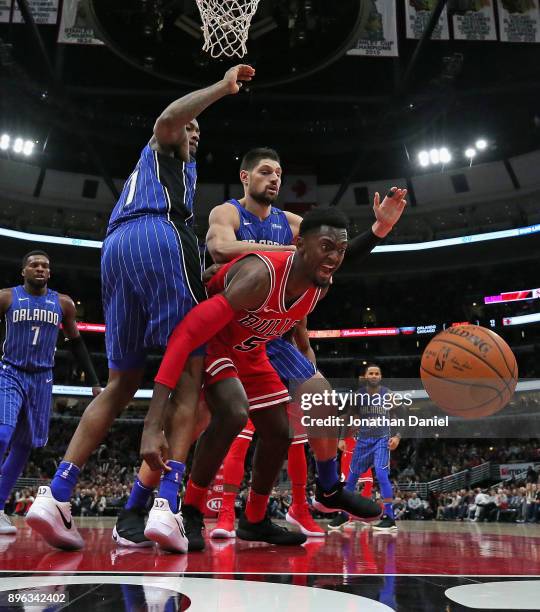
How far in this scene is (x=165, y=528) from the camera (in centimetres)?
245

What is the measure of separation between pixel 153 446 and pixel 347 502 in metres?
1.34

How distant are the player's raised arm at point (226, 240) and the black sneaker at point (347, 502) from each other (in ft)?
4.36

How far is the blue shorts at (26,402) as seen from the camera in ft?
13.9

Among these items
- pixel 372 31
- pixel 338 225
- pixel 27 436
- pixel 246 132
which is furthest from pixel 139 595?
pixel 246 132

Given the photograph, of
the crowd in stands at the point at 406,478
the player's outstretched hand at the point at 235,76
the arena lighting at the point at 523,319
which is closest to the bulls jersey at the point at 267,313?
the player's outstretched hand at the point at 235,76

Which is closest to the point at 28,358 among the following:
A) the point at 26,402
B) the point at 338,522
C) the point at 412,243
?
the point at 26,402

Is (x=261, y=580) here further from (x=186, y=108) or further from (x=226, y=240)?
(x=226, y=240)

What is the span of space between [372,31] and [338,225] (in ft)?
41.3

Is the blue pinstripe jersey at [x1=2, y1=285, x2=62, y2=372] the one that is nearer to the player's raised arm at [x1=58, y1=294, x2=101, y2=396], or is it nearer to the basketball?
the player's raised arm at [x1=58, y1=294, x2=101, y2=396]

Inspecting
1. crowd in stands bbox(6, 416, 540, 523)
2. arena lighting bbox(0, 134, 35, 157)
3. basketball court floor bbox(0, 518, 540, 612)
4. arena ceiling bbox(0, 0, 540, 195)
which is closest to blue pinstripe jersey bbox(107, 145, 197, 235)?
basketball court floor bbox(0, 518, 540, 612)

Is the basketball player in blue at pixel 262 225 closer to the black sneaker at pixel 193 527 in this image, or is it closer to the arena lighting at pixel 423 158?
the black sneaker at pixel 193 527

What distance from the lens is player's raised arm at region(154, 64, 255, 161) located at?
9.32 ft

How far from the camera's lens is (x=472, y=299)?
26.5m

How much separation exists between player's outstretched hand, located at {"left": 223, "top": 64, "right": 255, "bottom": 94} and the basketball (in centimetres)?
346
